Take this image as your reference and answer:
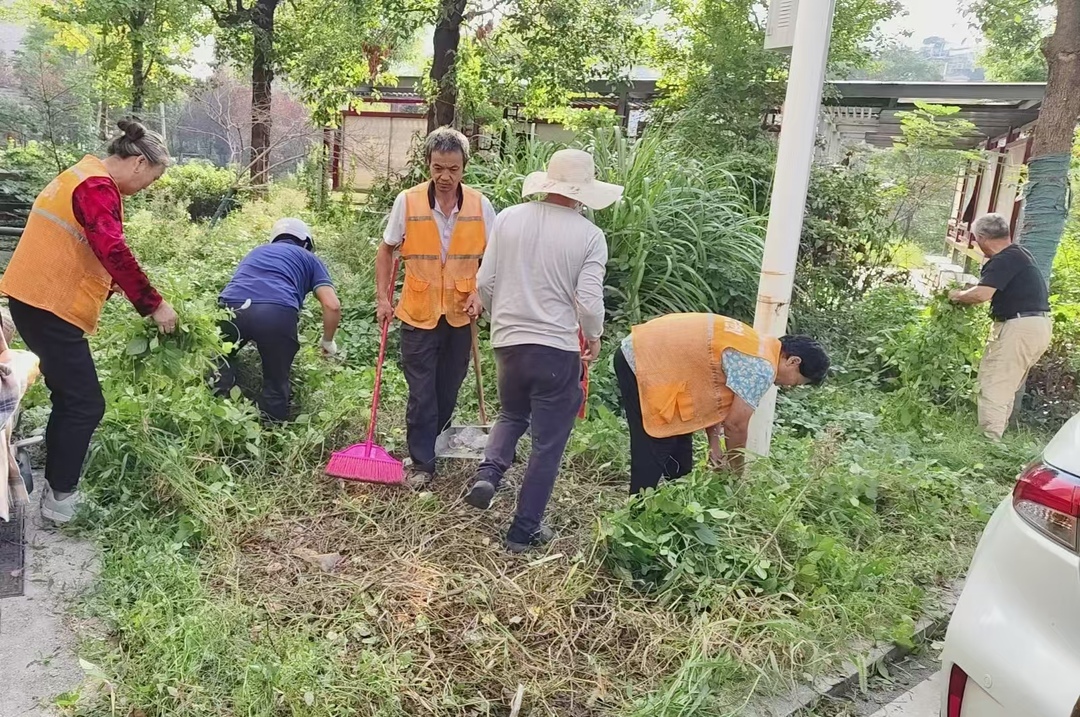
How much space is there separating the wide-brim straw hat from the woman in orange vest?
153 cm

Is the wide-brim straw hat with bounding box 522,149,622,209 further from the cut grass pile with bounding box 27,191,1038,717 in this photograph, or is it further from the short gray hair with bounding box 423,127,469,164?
the cut grass pile with bounding box 27,191,1038,717

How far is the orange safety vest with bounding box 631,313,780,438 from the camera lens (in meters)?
3.06

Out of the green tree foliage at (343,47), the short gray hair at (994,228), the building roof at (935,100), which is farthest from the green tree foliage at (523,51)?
the short gray hair at (994,228)

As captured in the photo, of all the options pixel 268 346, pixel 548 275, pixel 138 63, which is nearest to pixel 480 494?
pixel 548 275

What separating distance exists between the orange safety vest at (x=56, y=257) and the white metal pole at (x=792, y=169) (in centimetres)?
278

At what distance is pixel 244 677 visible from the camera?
2336mm

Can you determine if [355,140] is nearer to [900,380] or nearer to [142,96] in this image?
[142,96]

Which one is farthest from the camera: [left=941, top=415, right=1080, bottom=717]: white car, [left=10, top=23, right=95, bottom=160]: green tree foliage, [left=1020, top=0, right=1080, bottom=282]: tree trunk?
[left=10, top=23, right=95, bottom=160]: green tree foliage

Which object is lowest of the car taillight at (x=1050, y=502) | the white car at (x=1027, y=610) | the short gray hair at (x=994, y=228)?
the white car at (x=1027, y=610)

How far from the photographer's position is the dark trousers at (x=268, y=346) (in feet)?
12.9

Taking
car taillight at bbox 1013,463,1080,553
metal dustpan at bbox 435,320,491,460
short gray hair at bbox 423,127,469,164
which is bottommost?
metal dustpan at bbox 435,320,491,460

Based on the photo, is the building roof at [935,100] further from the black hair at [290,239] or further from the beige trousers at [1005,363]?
the black hair at [290,239]

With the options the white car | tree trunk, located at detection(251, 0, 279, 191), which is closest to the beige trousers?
the white car

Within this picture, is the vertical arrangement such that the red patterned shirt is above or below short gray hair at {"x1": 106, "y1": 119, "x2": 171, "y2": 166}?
below
